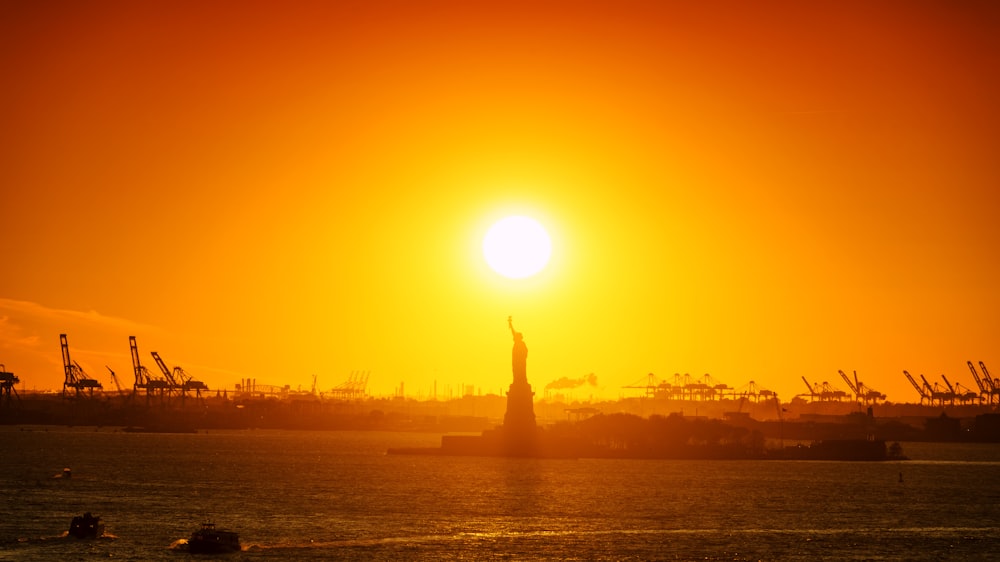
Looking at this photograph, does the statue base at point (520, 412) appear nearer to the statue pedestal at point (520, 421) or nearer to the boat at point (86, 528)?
the statue pedestal at point (520, 421)

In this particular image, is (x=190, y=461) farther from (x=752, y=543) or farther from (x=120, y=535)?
(x=752, y=543)

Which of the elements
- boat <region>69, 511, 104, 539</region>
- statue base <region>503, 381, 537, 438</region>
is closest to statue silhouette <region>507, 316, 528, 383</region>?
statue base <region>503, 381, 537, 438</region>

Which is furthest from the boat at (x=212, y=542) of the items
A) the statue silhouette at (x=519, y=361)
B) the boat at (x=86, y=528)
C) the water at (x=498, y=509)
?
the statue silhouette at (x=519, y=361)

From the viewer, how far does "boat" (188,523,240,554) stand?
66.1 metres

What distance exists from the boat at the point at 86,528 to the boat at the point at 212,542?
738 cm

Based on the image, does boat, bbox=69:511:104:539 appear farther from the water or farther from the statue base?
the statue base

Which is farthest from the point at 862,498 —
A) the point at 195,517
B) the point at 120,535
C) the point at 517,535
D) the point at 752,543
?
the point at 120,535

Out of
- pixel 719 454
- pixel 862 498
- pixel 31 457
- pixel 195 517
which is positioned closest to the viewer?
pixel 195 517

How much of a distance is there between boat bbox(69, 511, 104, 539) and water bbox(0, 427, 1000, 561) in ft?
2.69

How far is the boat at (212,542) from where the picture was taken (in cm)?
6606

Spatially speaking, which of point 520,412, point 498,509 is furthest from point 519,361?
point 498,509

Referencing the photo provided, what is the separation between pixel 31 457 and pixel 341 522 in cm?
8651

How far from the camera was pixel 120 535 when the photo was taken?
2864 inches

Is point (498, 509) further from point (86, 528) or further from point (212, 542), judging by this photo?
point (86, 528)
